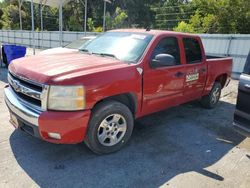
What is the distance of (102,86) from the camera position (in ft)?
12.4

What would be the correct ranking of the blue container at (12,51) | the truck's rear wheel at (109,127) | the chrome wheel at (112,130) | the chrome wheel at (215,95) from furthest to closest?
the blue container at (12,51), the chrome wheel at (215,95), the chrome wheel at (112,130), the truck's rear wheel at (109,127)

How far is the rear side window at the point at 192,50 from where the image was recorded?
5527mm

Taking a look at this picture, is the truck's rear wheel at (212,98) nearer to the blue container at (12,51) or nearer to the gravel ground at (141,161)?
the gravel ground at (141,161)

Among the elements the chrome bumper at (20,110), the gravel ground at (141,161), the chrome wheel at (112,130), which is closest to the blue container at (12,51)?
the gravel ground at (141,161)

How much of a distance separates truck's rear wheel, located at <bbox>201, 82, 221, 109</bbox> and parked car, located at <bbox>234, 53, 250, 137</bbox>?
8.37ft

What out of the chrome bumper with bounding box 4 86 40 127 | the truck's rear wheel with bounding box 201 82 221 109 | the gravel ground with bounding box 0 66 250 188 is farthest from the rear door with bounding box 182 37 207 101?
the chrome bumper with bounding box 4 86 40 127

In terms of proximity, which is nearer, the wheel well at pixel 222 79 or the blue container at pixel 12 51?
the wheel well at pixel 222 79

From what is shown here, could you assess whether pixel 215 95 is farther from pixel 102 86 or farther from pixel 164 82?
pixel 102 86

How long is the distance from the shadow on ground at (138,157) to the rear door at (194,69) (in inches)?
29.1

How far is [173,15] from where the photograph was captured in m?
38.9

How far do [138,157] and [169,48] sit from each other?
6.99 feet

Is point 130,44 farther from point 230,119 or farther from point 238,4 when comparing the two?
point 238,4

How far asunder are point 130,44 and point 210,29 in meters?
18.5

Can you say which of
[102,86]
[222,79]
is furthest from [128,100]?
[222,79]
